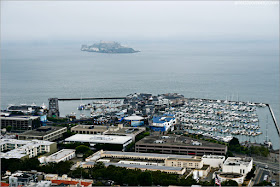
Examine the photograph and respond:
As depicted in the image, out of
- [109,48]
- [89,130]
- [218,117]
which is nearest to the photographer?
[89,130]

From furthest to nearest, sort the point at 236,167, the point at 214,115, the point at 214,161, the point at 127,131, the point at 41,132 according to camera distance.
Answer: the point at 214,115, the point at 127,131, the point at 41,132, the point at 214,161, the point at 236,167

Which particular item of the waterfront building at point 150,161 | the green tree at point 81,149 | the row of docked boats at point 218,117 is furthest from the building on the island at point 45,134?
the row of docked boats at point 218,117

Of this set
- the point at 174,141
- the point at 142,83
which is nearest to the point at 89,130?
the point at 174,141

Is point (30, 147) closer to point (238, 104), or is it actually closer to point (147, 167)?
point (147, 167)

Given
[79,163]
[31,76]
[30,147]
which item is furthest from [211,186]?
[31,76]

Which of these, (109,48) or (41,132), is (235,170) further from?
(109,48)

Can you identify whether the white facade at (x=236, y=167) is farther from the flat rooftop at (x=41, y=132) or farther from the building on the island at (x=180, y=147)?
the flat rooftop at (x=41, y=132)
